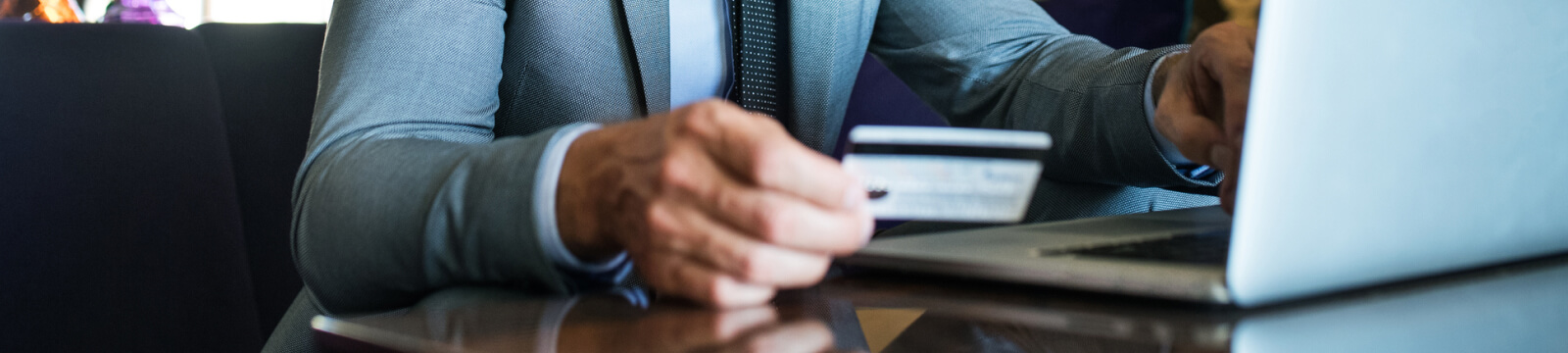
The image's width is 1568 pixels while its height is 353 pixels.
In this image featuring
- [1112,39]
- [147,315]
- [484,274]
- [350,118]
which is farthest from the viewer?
[1112,39]

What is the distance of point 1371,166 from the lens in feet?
1.06

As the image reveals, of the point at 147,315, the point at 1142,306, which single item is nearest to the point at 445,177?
the point at 1142,306

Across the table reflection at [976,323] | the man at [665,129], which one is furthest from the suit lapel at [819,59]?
the table reflection at [976,323]

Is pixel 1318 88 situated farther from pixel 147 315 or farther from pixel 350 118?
pixel 147 315

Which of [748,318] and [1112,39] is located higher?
[748,318]

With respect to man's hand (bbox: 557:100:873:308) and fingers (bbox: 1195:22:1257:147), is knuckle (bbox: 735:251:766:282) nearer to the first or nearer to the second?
man's hand (bbox: 557:100:873:308)

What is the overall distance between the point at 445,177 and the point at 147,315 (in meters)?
0.90

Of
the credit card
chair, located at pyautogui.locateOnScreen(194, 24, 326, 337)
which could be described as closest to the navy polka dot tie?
the credit card

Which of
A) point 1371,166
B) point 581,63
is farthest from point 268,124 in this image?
point 1371,166

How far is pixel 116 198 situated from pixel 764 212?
1062 mm

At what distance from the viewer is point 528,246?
13.9 inches

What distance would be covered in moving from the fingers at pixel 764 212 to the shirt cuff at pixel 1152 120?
18.4 inches

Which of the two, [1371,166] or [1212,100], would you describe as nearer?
[1371,166]

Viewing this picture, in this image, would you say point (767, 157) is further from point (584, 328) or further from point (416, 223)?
point (416, 223)
